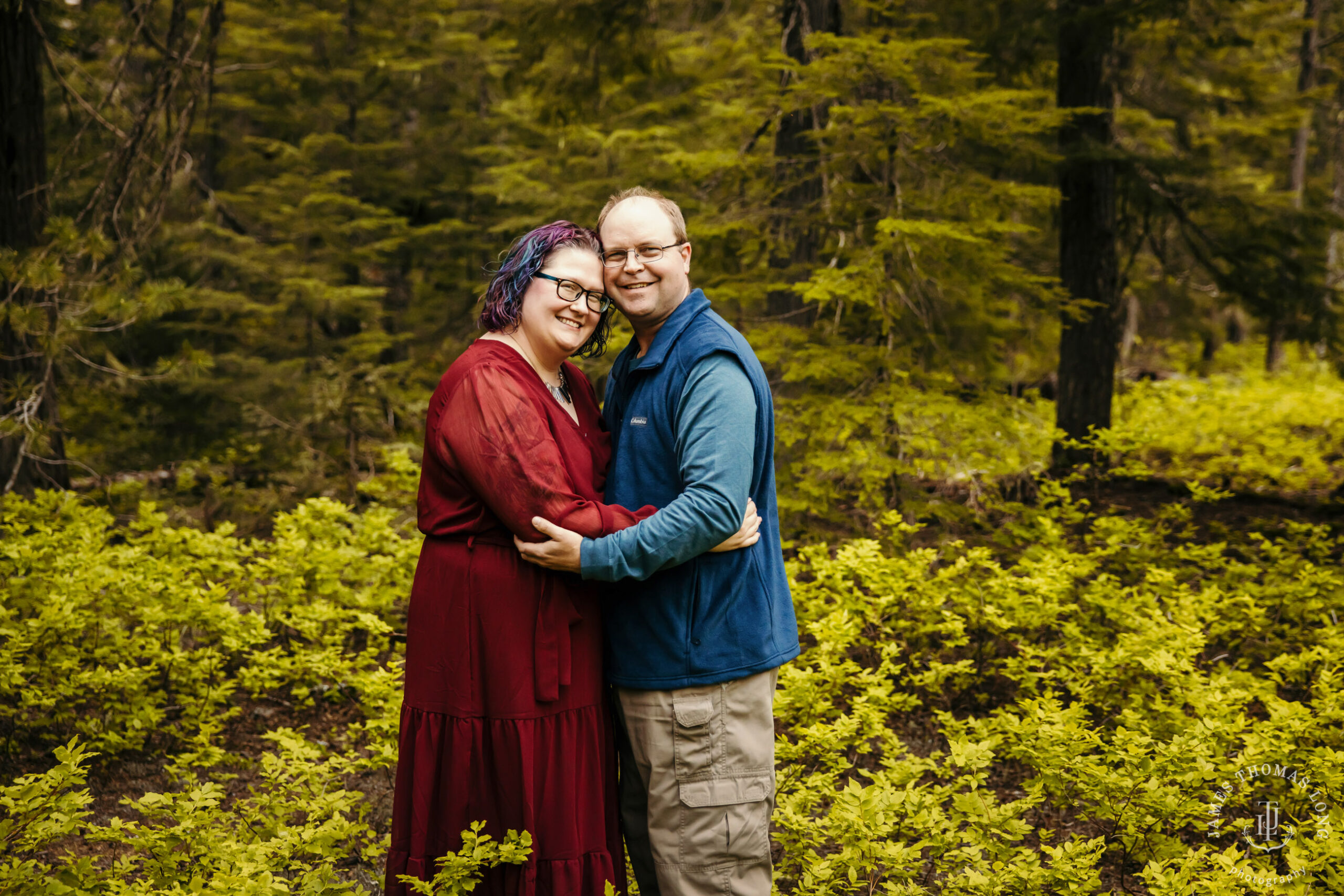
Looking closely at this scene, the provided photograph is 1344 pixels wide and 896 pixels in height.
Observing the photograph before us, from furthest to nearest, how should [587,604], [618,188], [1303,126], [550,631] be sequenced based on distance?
[1303,126] → [618,188] → [587,604] → [550,631]

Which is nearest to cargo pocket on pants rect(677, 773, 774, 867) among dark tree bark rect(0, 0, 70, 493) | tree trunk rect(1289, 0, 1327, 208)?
dark tree bark rect(0, 0, 70, 493)

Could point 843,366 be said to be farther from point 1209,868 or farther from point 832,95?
point 1209,868

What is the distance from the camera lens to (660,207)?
96.2 inches

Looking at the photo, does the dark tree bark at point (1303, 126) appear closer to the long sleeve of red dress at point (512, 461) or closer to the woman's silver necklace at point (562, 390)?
the woman's silver necklace at point (562, 390)

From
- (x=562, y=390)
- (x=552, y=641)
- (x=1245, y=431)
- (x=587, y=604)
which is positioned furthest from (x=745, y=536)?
(x=1245, y=431)

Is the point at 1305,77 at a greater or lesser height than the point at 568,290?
greater

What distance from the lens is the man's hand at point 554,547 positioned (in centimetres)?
218

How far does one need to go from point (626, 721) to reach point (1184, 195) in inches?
305

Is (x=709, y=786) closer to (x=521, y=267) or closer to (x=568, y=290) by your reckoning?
(x=568, y=290)

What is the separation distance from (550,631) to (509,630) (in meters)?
0.11

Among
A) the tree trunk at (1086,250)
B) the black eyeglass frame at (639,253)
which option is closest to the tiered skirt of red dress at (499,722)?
the black eyeglass frame at (639,253)

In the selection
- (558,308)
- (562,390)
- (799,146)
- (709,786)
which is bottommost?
(709,786)

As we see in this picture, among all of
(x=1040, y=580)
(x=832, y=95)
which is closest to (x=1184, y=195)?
(x=832, y=95)

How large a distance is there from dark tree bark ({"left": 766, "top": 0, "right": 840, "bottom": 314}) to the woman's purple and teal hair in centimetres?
395
